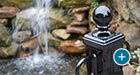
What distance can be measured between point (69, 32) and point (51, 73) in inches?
39.0

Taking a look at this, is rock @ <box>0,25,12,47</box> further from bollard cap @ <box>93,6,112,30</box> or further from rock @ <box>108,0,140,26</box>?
bollard cap @ <box>93,6,112,30</box>

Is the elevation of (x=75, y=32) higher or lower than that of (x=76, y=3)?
lower

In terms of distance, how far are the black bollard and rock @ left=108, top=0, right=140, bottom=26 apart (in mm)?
3360

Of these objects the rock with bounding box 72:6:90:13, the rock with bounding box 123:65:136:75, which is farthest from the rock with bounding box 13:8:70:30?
the rock with bounding box 123:65:136:75

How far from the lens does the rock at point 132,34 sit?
4.28 metres

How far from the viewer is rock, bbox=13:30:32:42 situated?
5.78 metres

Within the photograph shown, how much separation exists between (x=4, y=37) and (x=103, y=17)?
4.74m

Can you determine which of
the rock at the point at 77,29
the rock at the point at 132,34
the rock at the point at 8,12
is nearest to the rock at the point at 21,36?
the rock at the point at 8,12

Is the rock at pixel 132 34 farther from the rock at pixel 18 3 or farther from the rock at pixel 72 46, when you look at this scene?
the rock at pixel 18 3

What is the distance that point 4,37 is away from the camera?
5699mm

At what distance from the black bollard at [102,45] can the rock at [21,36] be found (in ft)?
15.3

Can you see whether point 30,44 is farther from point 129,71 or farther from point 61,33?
point 129,71

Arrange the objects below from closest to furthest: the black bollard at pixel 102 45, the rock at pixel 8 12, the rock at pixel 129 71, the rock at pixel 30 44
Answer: the black bollard at pixel 102 45, the rock at pixel 129 71, the rock at pixel 30 44, the rock at pixel 8 12

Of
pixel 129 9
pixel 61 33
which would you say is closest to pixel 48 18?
pixel 61 33
